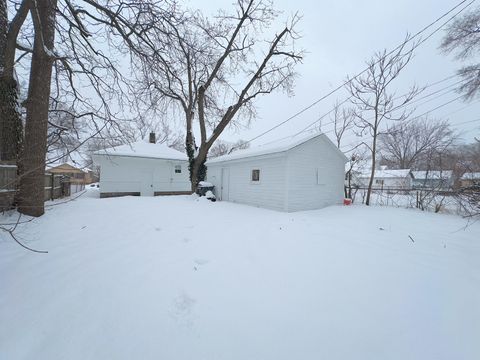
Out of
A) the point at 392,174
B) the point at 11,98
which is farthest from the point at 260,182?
the point at 392,174

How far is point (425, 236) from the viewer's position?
5527 mm

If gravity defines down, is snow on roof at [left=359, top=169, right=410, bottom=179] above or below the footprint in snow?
above

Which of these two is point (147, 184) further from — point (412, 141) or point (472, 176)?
point (412, 141)

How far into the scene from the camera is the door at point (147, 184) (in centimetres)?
1579

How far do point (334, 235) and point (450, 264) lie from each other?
2141mm

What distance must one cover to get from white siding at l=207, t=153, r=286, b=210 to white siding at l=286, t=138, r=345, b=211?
407 millimetres

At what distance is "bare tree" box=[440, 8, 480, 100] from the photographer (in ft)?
31.6

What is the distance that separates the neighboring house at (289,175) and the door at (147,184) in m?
6.76

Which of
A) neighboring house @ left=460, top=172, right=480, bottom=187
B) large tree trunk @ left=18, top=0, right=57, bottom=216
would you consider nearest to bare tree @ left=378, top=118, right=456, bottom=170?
neighboring house @ left=460, top=172, right=480, bottom=187

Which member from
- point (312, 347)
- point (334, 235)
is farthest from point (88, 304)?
point (334, 235)

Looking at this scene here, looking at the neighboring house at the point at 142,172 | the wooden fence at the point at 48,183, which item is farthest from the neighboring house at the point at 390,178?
the wooden fence at the point at 48,183

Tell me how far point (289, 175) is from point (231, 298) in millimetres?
6806

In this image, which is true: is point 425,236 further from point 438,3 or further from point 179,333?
point 438,3

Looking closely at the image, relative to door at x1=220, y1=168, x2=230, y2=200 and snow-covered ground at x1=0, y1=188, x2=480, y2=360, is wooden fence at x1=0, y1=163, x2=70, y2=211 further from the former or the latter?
door at x1=220, y1=168, x2=230, y2=200
